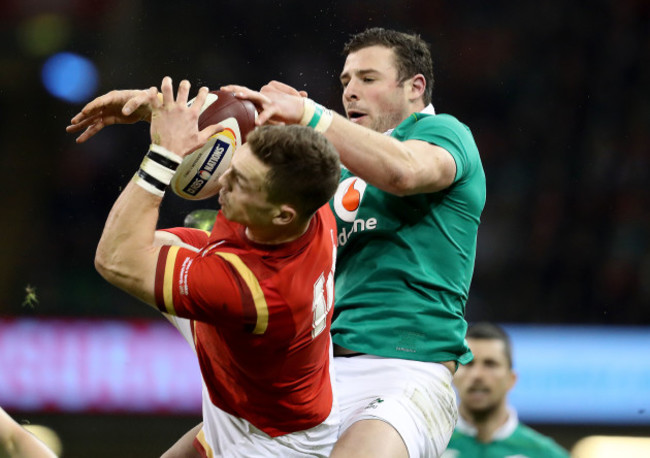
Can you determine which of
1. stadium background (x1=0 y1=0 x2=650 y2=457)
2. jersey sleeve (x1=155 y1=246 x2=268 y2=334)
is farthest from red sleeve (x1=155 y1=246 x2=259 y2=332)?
stadium background (x1=0 y1=0 x2=650 y2=457)

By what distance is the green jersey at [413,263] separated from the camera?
2852mm

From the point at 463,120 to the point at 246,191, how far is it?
5196 millimetres

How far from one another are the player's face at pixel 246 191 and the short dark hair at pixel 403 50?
1178mm

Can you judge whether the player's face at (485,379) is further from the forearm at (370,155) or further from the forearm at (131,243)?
the forearm at (131,243)

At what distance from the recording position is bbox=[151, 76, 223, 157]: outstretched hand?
7.40ft

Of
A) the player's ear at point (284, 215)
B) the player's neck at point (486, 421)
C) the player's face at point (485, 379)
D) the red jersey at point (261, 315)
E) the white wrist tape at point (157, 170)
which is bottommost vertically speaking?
the player's neck at point (486, 421)

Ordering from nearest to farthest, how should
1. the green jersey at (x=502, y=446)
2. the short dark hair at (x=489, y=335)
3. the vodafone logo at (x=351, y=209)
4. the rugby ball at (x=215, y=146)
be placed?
1. the rugby ball at (x=215, y=146)
2. the vodafone logo at (x=351, y=209)
3. the green jersey at (x=502, y=446)
4. the short dark hair at (x=489, y=335)

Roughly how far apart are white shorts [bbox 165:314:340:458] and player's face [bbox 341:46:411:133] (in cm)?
102

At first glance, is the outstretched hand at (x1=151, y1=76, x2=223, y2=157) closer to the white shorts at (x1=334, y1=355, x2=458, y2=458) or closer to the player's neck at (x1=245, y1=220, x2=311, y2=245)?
the player's neck at (x1=245, y1=220, x2=311, y2=245)

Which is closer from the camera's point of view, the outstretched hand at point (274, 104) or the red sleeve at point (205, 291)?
the red sleeve at point (205, 291)

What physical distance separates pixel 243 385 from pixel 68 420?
157 inches

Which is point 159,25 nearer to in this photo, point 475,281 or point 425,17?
point 425,17


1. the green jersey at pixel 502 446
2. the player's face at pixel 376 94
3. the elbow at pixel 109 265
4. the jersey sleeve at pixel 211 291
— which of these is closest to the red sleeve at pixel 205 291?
the jersey sleeve at pixel 211 291

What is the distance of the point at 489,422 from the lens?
433 centimetres
